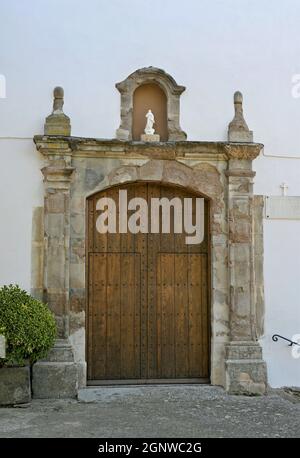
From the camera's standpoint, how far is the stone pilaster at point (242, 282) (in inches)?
265

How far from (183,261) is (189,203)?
69cm

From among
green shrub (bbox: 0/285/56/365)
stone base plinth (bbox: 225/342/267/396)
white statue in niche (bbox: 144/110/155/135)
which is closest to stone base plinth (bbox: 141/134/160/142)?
white statue in niche (bbox: 144/110/155/135)

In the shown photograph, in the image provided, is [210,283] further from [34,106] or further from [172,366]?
[34,106]

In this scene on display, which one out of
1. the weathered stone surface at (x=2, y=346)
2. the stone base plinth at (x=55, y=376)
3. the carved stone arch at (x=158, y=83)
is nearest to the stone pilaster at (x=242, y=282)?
the carved stone arch at (x=158, y=83)

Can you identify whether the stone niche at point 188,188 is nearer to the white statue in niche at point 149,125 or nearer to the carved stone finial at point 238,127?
the carved stone finial at point 238,127

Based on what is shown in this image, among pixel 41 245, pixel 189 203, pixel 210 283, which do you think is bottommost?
pixel 210 283

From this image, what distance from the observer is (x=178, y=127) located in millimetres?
7062

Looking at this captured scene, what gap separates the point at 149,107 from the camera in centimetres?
724

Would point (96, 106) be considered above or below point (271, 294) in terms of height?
above

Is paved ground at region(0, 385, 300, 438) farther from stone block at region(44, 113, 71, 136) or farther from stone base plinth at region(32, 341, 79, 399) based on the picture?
stone block at region(44, 113, 71, 136)

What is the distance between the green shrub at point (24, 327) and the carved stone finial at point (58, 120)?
5.94 feet

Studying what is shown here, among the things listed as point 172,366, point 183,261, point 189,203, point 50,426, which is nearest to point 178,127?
point 189,203

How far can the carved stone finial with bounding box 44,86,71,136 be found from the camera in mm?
6738

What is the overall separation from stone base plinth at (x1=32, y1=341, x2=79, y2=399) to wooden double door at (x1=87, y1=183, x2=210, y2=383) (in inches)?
16.8
